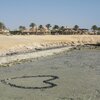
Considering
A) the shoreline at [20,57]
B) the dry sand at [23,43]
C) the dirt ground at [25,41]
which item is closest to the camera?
the shoreline at [20,57]

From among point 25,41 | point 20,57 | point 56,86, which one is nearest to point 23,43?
point 25,41

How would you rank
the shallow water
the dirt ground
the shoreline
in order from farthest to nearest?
the dirt ground → the shoreline → the shallow water

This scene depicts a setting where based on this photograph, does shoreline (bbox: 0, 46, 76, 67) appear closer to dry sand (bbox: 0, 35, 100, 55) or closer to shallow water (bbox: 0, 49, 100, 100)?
dry sand (bbox: 0, 35, 100, 55)

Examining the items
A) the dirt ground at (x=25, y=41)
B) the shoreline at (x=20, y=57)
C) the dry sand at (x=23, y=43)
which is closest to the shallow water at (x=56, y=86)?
the shoreline at (x=20, y=57)

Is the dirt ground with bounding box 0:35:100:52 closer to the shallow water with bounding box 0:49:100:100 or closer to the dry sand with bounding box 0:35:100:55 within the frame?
the dry sand with bounding box 0:35:100:55

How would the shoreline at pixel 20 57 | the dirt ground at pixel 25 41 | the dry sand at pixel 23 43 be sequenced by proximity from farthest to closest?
the dirt ground at pixel 25 41, the dry sand at pixel 23 43, the shoreline at pixel 20 57

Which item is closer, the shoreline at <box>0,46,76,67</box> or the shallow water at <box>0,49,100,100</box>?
the shallow water at <box>0,49,100,100</box>

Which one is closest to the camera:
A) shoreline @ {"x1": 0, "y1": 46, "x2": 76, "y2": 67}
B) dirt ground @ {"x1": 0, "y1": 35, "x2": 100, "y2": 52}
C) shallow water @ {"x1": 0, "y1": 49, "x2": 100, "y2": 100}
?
shallow water @ {"x1": 0, "y1": 49, "x2": 100, "y2": 100}

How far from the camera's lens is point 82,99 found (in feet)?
35.9

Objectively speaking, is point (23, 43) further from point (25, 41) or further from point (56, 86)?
point (56, 86)

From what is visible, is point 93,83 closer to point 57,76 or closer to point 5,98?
Answer: point 57,76

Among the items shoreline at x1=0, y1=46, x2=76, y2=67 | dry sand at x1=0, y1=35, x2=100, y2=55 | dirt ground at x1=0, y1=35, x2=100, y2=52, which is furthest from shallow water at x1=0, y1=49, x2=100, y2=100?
dirt ground at x1=0, y1=35, x2=100, y2=52

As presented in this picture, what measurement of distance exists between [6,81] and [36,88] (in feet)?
7.01

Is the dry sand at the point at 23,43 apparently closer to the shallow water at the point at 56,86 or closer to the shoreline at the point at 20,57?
the shoreline at the point at 20,57
